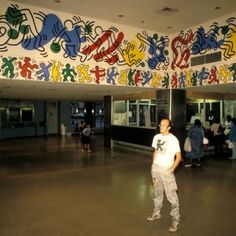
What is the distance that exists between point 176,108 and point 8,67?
18.8 ft

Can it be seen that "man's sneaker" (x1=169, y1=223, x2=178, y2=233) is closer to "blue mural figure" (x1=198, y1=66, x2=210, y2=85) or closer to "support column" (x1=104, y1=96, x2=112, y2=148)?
"blue mural figure" (x1=198, y1=66, x2=210, y2=85)

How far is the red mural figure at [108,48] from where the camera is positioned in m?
8.73

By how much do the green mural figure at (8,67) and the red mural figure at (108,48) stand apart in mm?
2060

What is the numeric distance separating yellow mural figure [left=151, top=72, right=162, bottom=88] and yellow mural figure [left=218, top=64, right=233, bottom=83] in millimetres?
2160

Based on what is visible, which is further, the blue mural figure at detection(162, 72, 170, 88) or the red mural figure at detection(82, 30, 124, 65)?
the blue mural figure at detection(162, 72, 170, 88)

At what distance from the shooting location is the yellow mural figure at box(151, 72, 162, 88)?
10125 millimetres

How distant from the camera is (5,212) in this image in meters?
5.08

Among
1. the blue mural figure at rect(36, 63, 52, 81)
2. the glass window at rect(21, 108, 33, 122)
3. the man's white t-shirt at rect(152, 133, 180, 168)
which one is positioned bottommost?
the man's white t-shirt at rect(152, 133, 180, 168)

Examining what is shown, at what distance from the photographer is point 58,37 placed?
8.12 m

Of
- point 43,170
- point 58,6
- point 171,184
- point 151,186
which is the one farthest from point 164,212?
point 58,6

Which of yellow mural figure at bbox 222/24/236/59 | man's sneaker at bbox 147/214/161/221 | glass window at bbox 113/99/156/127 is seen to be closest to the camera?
man's sneaker at bbox 147/214/161/221

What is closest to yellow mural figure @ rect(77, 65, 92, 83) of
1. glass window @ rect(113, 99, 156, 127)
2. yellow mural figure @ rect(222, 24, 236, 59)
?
yellow mural figure @ rect(222, 24, 236, 59)

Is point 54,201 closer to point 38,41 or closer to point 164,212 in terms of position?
point 164,212

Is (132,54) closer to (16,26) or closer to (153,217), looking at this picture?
(16,26)
